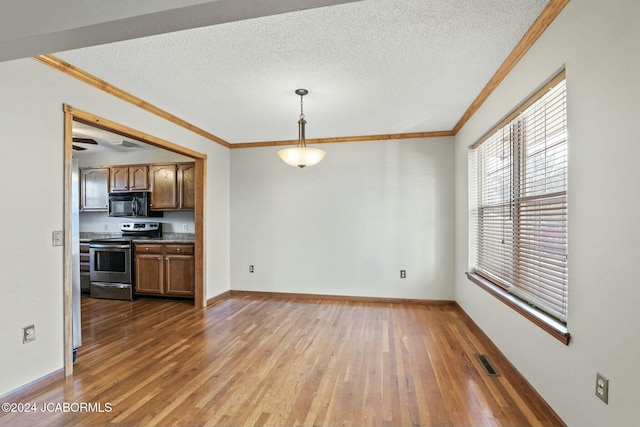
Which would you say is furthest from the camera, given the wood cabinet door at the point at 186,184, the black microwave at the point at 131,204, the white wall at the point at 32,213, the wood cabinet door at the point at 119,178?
the wood cabinet door at the point at 119,178

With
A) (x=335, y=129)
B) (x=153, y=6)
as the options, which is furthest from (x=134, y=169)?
(x=153, y=6)

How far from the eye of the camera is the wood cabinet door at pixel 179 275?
4.68m

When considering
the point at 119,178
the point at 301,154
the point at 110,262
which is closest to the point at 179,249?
the point at 110,262

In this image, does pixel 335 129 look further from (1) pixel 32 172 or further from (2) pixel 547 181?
A: (1) pixel 32 172

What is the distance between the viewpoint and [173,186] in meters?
5.06

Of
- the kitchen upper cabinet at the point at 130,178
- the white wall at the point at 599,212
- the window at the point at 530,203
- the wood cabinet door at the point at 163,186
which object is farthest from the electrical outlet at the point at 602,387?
the kitchen upper cabinet at the point at 130,178

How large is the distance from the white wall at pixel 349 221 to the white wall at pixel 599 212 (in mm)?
2510

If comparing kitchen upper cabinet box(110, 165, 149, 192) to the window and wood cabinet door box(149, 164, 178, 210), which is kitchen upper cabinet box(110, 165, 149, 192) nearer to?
wood cabinet door box(149, 164, 178, 210)

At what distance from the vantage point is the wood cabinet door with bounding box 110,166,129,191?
5.30m

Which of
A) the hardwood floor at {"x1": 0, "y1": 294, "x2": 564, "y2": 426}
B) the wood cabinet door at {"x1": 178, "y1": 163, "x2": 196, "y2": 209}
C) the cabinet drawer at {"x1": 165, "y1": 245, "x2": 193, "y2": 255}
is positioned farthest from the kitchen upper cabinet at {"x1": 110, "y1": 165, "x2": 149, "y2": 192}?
the hardwood floor at {"x1": 0, "y1": 294, "x2": 564, "y2": 426}

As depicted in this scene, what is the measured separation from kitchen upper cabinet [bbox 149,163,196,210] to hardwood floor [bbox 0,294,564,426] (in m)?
1.85

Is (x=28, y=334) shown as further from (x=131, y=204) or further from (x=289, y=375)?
(x=131, y=204)

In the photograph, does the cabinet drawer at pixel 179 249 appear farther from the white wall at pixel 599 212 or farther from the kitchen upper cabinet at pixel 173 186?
the white wall at pixel 599 212

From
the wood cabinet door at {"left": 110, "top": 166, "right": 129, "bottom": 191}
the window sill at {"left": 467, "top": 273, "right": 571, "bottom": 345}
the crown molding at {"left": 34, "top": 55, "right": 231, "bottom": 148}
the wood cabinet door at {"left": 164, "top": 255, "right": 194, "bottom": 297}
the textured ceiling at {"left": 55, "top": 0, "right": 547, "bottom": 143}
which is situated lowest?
the wood cabinet door at {"left": 164, "top": 255, "right": 194, "bottom": 297}
